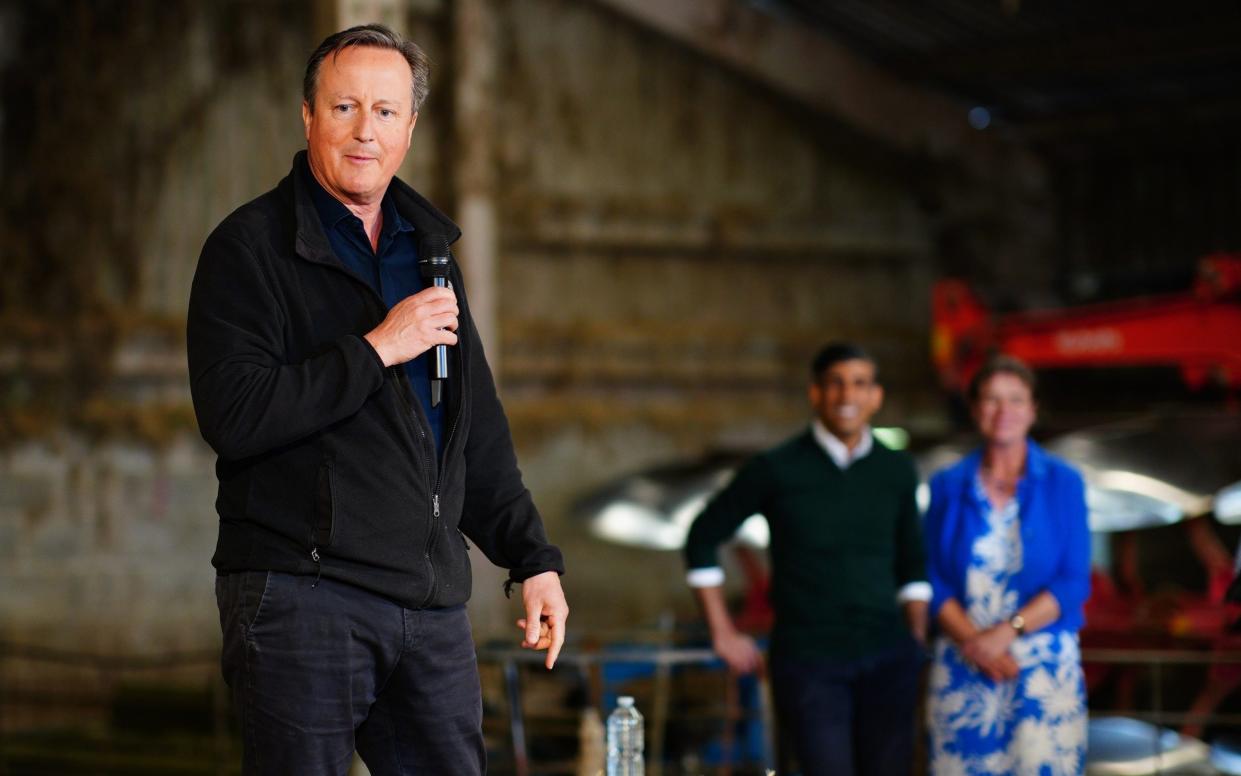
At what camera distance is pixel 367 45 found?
6.71 ft

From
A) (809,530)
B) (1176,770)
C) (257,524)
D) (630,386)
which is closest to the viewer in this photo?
(257,524)

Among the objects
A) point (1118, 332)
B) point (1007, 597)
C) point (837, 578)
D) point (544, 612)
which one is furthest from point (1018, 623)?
point (1118, 332)

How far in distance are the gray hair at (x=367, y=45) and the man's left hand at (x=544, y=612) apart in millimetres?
708

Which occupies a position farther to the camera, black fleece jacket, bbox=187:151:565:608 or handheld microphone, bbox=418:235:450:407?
handheld microphone, bbox=418:235:450:407

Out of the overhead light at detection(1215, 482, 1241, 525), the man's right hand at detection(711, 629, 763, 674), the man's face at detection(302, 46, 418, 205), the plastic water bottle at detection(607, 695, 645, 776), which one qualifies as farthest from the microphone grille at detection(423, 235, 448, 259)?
the overhead light at detection(1215, 482, 1241, 525)

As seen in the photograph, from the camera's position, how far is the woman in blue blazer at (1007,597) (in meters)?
3.78

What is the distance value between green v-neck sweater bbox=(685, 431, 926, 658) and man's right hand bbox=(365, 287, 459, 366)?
2129 mm

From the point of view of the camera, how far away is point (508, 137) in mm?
11977

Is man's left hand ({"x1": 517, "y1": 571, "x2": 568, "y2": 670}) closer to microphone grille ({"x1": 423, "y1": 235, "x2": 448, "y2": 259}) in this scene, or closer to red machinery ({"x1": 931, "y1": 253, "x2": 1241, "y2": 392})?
microphone grille ({"x1": 423, "y1": 235, "x2": 448, "y2": 259})

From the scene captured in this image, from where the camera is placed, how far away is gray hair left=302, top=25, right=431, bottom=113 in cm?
204

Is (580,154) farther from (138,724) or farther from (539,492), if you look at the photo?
(138,724)

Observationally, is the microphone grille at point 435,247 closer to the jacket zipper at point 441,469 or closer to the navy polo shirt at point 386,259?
the navy polo shirt at point 386,259

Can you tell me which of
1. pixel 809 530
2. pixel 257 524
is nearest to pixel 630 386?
pixel 809 530

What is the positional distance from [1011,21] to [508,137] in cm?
403
